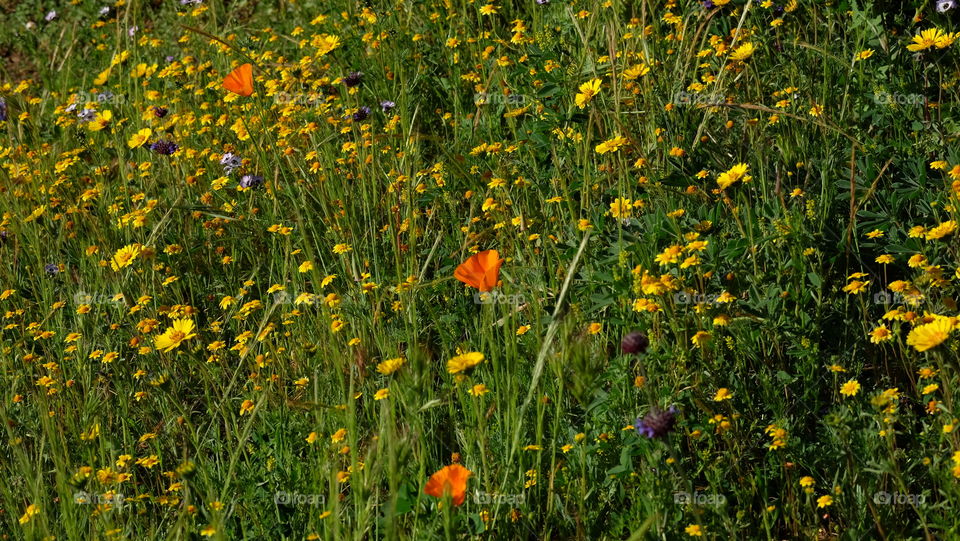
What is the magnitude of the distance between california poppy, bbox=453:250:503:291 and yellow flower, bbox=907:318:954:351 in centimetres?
92

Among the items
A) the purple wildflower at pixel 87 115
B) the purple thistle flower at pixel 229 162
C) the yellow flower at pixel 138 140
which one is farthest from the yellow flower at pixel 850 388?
Result: the purple wildflower at pixel 87 115

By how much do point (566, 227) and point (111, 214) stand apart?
191 centimetres

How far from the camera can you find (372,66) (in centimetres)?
435

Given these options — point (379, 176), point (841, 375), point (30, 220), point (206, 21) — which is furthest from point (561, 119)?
point (206, 21)

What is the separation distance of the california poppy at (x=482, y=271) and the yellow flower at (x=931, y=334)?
92 cm

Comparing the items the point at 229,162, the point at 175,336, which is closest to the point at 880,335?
the point at 175,336

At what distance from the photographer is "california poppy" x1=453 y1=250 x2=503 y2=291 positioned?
239 centimetres

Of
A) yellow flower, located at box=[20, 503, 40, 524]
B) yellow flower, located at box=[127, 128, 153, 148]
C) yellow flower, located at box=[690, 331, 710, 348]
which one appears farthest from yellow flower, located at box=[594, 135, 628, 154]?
yellow flower, located at box=[127, 128, 153, 148]

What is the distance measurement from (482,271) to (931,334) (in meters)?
1.00

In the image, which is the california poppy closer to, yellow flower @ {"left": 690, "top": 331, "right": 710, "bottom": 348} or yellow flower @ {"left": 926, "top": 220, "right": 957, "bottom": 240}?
yellow flower @ {"left": 690, "top": 331, "right": 710, "bottom": 348}

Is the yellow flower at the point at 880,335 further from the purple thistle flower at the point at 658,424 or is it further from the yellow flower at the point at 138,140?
the yellow flower at the point at 138,140

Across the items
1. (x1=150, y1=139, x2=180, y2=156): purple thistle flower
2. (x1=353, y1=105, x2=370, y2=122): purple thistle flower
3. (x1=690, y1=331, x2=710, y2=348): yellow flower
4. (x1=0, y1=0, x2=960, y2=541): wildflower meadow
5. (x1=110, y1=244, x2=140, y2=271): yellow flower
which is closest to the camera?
(x1=0, y1=0, x2=960, y2=541): wildflower meadow

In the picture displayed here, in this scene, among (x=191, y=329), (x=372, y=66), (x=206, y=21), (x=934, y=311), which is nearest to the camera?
(x=934, y=311)

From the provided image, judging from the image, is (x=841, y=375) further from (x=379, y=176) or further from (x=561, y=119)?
(x=379, y=176)
